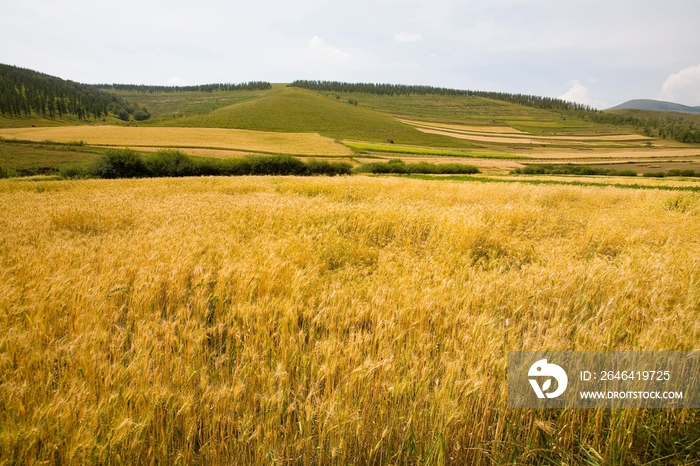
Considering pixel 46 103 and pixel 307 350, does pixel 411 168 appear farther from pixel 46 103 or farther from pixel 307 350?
pixel 46 103

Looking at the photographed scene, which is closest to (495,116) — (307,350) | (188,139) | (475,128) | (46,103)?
(475,128)

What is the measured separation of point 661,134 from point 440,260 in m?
192

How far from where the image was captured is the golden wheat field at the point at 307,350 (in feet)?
5.73

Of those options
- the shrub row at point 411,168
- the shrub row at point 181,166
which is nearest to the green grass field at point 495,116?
the shrub row at point 411,168

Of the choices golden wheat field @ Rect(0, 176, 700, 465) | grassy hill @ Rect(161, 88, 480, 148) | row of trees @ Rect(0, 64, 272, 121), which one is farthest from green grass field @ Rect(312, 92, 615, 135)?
golden wheat field @ Rect(0, 176, 700, 465)

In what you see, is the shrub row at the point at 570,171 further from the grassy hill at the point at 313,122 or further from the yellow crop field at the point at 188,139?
the grassy hill at the point at 313,122

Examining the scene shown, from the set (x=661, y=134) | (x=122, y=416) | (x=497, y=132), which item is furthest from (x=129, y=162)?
(x=661, y=134)

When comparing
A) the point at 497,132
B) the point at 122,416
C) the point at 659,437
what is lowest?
the point at 659,437

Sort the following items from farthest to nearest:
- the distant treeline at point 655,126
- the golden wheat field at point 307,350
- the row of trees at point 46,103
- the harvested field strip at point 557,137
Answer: the harvested field strip at point 557,137 → the distant treeline at point 655,126 → the row of trees at point 46,103 → the golden wheat field at point 307,350

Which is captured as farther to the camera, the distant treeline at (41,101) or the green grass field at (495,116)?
the green grass field at (495,116)

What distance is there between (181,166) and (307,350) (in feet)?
144

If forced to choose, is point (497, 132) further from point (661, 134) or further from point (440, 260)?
point (440, 260)

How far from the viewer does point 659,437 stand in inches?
74.1

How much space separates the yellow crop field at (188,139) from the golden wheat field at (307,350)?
64196mm
